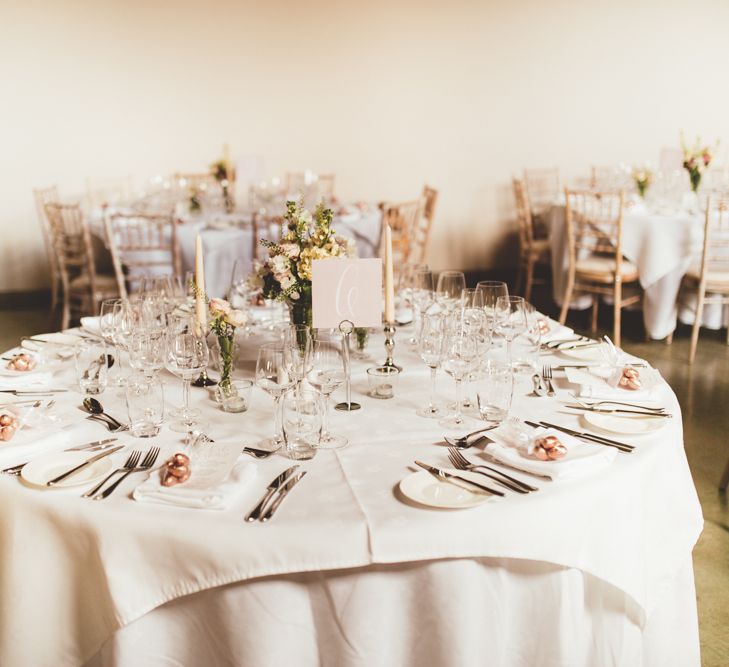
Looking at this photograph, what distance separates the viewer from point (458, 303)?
2584 mm

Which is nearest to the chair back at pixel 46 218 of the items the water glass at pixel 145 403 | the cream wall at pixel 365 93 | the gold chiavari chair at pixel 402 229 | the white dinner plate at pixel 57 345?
the cream wall at pixel 365 93

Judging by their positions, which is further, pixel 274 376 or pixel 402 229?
pixel 402 229

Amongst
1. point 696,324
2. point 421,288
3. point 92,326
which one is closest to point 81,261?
point 92,326

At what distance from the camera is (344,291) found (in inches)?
80.0

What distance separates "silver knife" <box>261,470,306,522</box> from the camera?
1.41 meters

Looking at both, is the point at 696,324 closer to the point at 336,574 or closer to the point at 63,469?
the point at 336,574

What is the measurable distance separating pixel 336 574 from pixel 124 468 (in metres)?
0.50

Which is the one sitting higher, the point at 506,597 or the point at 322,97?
the point at 322,97

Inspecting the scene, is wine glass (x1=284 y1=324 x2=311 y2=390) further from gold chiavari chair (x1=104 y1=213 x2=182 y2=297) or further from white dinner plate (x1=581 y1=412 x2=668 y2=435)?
gold chiavari chair (x1=104 y1=213 x2=182 y2=297)

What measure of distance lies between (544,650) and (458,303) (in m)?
1.26

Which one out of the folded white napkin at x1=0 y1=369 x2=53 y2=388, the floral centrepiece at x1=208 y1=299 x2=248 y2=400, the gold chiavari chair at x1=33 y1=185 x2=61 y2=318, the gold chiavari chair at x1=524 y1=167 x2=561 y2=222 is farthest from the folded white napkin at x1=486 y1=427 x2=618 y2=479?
the gold chiavari chair at x1=524 y1=167 x2=561 y2=222

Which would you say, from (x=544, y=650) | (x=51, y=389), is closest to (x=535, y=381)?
(x=544, y=650)

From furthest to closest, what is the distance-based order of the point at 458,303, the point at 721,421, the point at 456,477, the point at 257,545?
1. the point at 721,421
2. the point at 458,303
3. the point at 456,477
4. the point at 257,545

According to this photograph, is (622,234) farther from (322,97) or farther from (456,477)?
(456,477)
